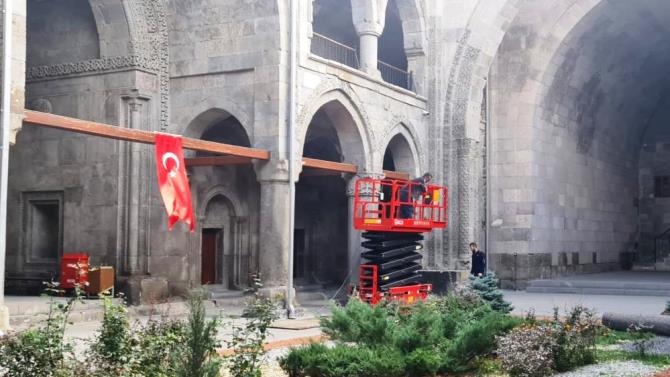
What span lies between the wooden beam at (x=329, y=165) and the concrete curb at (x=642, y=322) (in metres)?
7.06

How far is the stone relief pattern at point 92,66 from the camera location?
653 inches

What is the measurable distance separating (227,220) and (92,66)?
15.4 feet

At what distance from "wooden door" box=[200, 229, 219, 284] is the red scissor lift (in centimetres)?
361

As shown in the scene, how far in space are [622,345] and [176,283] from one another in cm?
899

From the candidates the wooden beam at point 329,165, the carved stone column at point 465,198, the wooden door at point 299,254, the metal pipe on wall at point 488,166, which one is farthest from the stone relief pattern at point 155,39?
the metal pipe on wall at point 488,166

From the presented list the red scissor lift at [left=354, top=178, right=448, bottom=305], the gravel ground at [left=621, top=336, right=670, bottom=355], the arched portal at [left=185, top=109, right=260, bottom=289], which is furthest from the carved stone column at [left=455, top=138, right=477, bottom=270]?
the gravel ground at [left=621, top=336, right=670, bottom=355]

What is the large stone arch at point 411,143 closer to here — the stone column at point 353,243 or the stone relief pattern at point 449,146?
the stone relief pattern at point 449,146

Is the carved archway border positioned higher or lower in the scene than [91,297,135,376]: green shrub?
higher

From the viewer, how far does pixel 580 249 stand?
28.0 meters

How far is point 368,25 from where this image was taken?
1948 cm

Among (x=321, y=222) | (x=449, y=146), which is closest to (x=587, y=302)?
(x=449, y=146)

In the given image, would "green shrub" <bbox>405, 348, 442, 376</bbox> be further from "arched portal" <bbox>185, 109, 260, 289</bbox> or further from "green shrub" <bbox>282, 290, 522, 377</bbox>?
"arched portal" <bbox>185, 109, 260, 289</bbox>

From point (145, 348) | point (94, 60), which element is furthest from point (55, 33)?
point (145, 348)

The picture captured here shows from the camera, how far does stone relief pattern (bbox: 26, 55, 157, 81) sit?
16594 millimetres
